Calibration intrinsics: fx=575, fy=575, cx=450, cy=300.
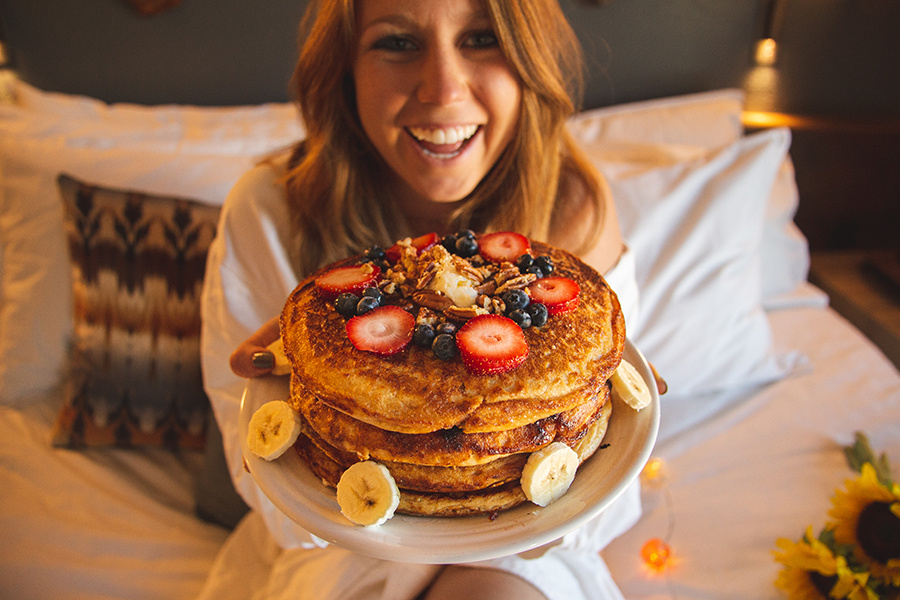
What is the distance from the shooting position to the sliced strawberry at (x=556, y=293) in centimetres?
96

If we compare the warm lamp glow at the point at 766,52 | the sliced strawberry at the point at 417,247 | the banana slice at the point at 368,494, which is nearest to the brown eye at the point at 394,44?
the sliced strawberry at the point at 417,247

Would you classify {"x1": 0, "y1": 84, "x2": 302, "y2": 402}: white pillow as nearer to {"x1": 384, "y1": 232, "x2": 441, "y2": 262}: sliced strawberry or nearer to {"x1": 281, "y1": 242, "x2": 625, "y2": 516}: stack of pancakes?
{"x1": 384, "y1": 232, "x2": 441, "y2": 262}: sliced strawberry

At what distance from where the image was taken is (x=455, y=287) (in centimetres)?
95

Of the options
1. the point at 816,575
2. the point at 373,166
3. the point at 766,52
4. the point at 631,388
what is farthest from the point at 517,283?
the point at 766,52

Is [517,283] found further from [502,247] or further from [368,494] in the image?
[368,494]

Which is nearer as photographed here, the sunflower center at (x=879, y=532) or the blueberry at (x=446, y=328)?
the blueberry at (x=446, y=328)

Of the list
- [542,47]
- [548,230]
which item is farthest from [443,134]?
[548,230]

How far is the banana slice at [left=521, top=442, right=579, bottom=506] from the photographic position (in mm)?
839

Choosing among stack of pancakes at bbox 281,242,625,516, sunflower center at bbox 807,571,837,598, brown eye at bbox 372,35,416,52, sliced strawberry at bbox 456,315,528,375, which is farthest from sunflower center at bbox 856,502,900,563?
brown eye at bbox 372,35,416,52

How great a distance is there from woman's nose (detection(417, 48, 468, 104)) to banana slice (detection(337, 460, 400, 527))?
0.83 meters

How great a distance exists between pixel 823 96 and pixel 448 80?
8.45ft

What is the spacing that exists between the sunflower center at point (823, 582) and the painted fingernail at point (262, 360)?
136 centimetres

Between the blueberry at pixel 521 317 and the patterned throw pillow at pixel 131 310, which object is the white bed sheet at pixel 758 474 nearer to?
the blueberry at pixel 521 317

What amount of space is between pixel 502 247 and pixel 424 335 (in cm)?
31
